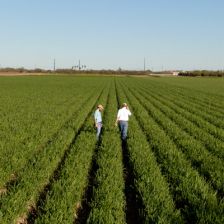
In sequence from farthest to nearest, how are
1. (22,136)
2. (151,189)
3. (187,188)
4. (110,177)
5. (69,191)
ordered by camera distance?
1. (22,136)
2. (110,177)
3. (187,188)
4. (151,189)
5. (69,191)

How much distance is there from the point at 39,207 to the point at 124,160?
212 inches

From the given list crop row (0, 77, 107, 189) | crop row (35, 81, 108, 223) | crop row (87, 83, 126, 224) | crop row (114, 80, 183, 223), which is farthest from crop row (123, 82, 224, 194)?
crop row (0, 77, 107, 189)

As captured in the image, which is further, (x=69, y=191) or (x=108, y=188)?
(x=108, y=188)

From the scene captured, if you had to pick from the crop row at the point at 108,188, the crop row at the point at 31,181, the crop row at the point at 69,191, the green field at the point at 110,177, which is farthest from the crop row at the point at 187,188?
the crop row at the point at 31,181

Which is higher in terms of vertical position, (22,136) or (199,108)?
(22,136)

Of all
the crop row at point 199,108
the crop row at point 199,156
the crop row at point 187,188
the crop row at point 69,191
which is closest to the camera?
the crop row at point 69,191

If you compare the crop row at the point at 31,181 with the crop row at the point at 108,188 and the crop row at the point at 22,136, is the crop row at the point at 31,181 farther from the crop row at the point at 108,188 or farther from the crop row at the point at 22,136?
the crop row at the point at 108,188

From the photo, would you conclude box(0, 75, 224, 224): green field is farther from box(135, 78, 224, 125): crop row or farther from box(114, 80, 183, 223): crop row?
box(135, 78, 224, 125): crop row

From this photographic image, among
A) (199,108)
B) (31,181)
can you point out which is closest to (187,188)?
(31,181)

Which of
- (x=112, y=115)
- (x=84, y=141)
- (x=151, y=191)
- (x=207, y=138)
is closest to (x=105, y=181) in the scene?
(x=151, y=191)

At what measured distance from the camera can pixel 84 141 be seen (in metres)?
15.5

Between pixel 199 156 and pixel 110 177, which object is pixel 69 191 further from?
pixel 199 156

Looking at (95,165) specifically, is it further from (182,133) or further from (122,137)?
(182,133)

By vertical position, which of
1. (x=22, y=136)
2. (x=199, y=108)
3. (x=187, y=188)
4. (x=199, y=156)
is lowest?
(x=199, y=108)
